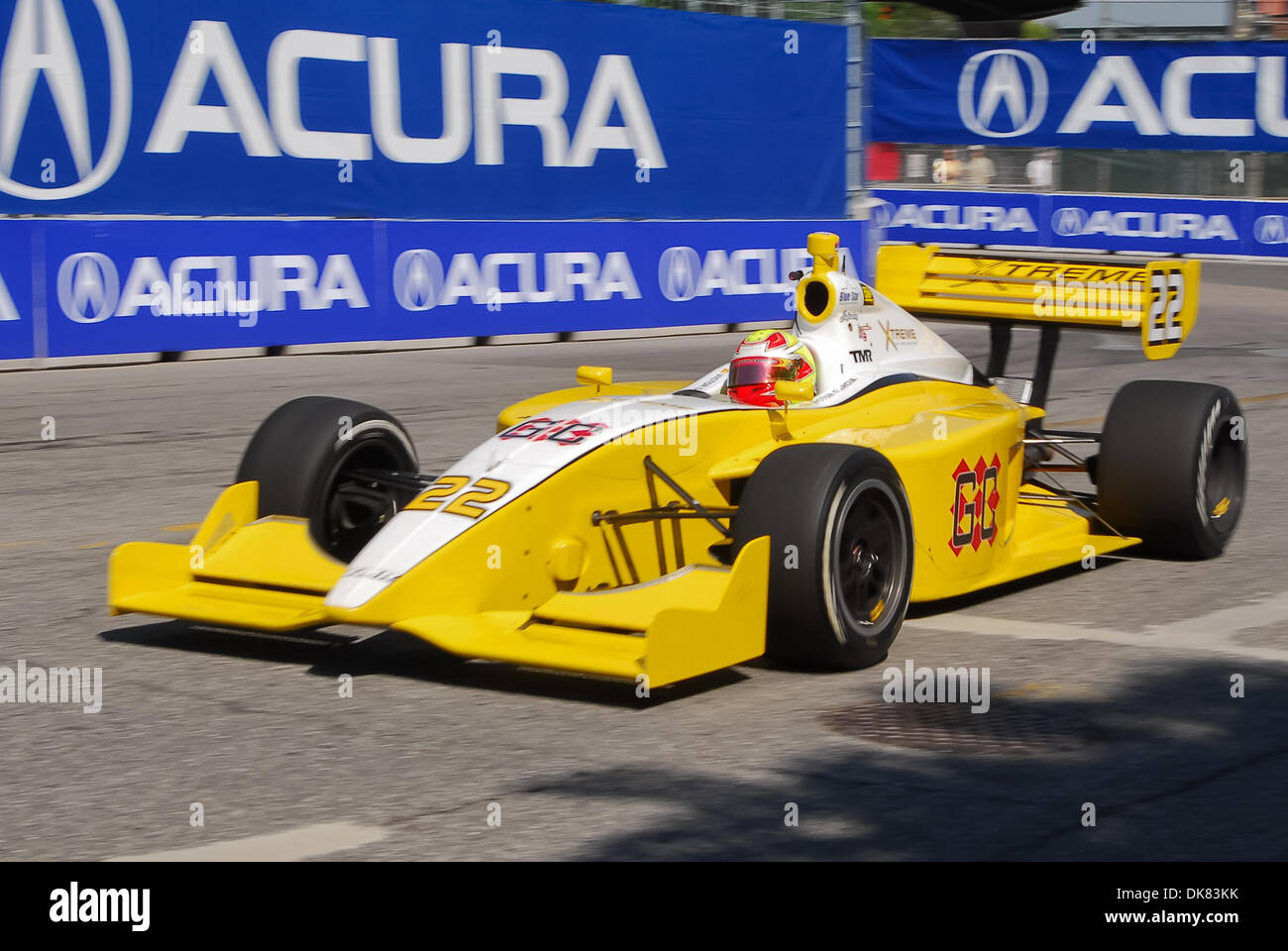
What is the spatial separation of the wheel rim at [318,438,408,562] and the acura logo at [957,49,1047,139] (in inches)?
926

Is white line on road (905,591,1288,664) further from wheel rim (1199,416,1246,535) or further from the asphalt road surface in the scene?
wheel rim (1199,416,1246,535)

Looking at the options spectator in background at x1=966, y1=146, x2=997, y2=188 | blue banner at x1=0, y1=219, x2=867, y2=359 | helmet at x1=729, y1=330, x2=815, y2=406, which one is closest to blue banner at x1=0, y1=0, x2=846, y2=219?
blue banner at x1=0, y1=219, x2=867, y2=359

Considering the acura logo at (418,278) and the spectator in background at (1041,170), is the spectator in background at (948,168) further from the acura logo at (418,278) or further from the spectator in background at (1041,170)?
the acura logo at (418,278)

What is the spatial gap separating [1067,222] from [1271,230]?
120 inches

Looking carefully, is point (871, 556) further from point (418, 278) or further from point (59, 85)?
point (418, 278)

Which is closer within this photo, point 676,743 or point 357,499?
point 676,743

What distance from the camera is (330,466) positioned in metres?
6.61

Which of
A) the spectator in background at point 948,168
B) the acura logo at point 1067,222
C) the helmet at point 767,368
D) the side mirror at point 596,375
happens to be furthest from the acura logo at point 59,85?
the spectator in background at point 948,168

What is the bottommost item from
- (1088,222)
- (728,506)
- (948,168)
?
(728,506)

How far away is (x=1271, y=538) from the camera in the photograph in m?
8.54

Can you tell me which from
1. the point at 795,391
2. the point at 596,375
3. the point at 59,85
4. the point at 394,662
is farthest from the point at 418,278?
the point at 394,662

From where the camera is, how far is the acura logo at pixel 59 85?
15.1 m

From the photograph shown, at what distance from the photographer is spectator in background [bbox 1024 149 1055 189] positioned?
2847 centimetres

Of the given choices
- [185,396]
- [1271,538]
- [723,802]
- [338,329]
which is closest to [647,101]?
[338,329]
